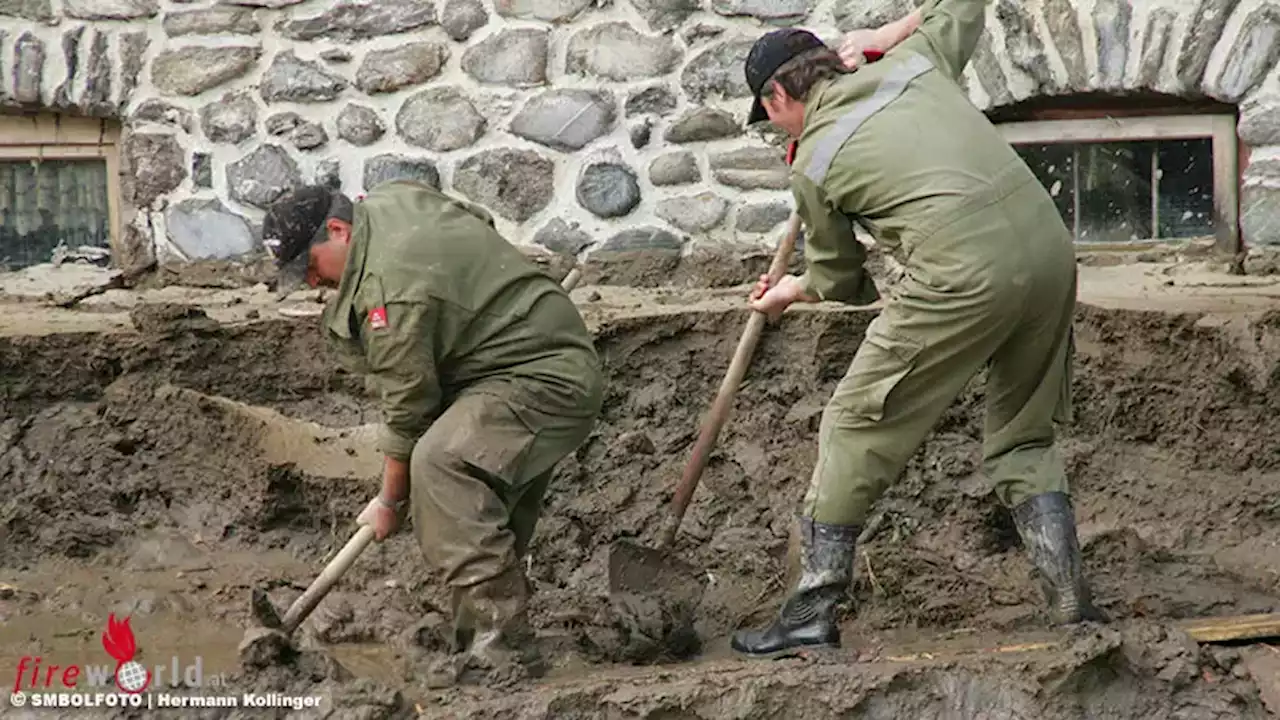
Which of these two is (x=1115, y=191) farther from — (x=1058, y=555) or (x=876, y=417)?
(x=876, y=417)

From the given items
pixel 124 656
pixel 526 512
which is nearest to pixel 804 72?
pixel 526 512

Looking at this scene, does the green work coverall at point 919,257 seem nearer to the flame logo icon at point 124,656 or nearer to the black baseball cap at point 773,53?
the black baseball cap at point 773,53

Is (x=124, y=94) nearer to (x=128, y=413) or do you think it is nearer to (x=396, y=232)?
(x=128, y=413)

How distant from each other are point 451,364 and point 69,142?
319cm

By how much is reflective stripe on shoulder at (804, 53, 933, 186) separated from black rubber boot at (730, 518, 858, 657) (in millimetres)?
978

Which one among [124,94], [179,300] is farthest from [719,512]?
[124,94]

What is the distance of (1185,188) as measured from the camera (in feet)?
24.3

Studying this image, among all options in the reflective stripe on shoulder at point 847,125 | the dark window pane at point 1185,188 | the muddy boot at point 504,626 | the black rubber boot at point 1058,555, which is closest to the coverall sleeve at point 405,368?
the muddy boot at point 504,626

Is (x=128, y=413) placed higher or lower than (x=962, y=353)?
lower

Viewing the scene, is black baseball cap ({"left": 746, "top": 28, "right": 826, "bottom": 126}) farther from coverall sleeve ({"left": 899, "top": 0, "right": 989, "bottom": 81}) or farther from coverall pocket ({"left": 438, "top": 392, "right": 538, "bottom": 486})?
coverall pocket ({"left": 438, "top": 392, "right": 538, "bottom": 486})

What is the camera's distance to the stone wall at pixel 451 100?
7.32m

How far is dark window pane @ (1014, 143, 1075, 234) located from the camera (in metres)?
7.45

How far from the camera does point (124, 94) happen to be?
7.41 m

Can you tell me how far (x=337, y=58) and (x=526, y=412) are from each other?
2.71 m
